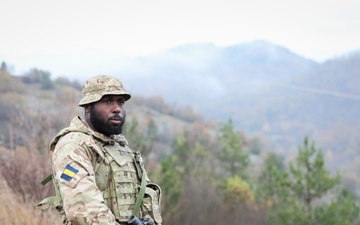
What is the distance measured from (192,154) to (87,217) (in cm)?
3486

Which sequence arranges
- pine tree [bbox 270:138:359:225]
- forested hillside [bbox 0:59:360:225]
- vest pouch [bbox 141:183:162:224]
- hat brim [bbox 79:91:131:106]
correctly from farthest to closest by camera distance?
pine tree [bbox 270:138:359:225] → forested hillside [bbox 0:59:360:225] → vest pouch [bbox 141:183:162:224] → hat brim [bbox 79:91:131:106]

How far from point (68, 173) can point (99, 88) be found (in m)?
0.61

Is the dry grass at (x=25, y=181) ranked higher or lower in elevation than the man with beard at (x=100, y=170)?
lower

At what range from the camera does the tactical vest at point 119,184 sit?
9.71ft

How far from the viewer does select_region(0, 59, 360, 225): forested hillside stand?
7.55 meters

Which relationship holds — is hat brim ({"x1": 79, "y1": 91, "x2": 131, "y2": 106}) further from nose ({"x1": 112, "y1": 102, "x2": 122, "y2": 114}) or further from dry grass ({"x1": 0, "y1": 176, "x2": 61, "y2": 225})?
dry grass ({"x1": 0, "y1": 176, "x2": 61, "y2": 225})

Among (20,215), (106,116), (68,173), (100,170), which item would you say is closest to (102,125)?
(106,116)

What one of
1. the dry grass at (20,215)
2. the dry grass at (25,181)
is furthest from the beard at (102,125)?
the dry grass at (25,181)

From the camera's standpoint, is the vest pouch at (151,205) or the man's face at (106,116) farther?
the vest pouch at (151,205)

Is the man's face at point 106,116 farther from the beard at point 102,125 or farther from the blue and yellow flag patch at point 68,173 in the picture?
the blue and yellow flag patch at point 68,173

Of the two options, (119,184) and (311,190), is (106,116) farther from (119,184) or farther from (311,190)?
(311,190)

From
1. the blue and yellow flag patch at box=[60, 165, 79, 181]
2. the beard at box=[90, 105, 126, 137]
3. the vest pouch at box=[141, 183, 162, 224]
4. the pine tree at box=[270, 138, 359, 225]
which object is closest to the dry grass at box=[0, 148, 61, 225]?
the vest pouch at box=[141, 183, 162, 224]

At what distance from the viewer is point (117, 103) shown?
315 centimetres

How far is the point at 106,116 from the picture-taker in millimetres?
3090
